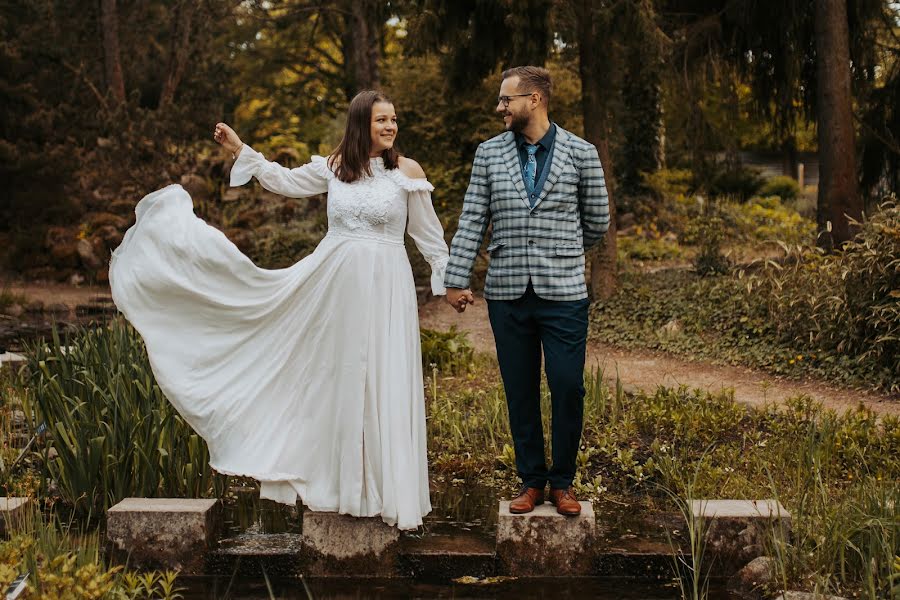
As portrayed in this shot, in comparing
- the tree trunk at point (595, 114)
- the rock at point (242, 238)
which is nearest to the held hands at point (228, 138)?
the tree trunk at point (595, 114)

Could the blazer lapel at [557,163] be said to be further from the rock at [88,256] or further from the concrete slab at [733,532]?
the rock at [88,256]

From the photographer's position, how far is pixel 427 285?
13680 millimetres

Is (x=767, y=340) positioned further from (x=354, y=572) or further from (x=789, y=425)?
(x=354, y=572)

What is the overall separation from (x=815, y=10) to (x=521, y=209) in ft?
27.4

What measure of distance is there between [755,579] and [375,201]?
7.02 ft

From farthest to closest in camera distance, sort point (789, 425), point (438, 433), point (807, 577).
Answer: point (438, 433)
point (789, 425)
point (807, 577)

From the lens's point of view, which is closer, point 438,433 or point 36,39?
point 438,433

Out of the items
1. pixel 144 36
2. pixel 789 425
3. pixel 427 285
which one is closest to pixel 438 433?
pixel 789 425

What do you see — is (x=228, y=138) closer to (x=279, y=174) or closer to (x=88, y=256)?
(x=279, y=174)

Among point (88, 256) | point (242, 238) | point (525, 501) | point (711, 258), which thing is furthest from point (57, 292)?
point (525, 501)

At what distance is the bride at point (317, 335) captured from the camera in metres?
4.30

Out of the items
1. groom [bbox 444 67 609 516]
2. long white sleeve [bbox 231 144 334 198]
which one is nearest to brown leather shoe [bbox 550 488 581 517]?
groom [bbox 444 67 609 516]

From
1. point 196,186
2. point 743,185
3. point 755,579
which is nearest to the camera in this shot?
point 755,579

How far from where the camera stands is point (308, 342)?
445 centimetres
